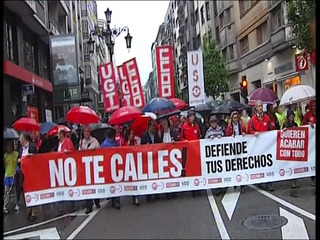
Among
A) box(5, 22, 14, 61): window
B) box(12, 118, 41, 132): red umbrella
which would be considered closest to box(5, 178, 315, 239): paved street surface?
box(12, 118, 41, 132): red umbrella

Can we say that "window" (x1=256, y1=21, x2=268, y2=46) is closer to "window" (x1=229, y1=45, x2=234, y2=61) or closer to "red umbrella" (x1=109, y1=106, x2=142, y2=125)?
"window" (x1=229, y1=45, x2=234, y2=61)

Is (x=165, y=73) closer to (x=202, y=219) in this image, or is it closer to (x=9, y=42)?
(x=202, y=219)

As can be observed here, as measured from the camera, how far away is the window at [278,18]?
2620 centimetres

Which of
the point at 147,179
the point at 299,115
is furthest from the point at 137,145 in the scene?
the point at 299,115

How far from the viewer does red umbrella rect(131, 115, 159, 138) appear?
34.6 ft

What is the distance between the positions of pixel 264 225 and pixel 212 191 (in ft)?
9.96

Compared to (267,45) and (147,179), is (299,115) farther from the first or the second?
(267,45)

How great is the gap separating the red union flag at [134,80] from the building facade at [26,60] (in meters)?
5.07

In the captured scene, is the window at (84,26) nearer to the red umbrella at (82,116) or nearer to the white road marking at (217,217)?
the red umbrella at (82,116)

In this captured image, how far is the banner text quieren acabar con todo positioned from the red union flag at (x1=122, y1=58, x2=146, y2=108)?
3965mm

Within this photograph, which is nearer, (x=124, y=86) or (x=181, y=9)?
(x=124, y=86)

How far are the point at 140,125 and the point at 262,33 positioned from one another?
905 inches

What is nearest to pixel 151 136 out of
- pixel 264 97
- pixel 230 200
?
pixel 230 200

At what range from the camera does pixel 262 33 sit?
104 feet
